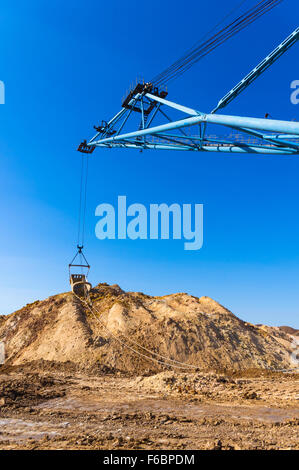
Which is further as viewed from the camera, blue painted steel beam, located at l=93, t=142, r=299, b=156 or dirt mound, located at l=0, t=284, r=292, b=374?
dirt mound, located at l=0, t=284, r=292, b=374

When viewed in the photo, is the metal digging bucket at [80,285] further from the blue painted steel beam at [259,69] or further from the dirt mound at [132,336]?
the blue painted steel beam at [259,69]

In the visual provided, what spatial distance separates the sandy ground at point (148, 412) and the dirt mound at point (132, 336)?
2.56m

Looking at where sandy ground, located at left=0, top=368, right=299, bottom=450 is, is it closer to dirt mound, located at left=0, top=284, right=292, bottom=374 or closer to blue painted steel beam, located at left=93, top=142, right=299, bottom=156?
dirt mound, located at left=0, top=284, right=292, bottom=374

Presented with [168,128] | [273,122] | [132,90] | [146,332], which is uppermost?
[132,90]

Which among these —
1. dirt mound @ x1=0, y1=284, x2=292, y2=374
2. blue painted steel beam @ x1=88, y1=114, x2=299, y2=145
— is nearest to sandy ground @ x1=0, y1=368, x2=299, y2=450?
dirt mound @ x1=0, y1=284, x2=292, y2=374

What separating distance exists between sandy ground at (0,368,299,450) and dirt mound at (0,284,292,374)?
8.39ft

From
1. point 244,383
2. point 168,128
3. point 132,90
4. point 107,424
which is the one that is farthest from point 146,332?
point 132,90

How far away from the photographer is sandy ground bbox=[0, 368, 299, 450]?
857cm

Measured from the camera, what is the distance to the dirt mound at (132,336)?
2077 centimetres

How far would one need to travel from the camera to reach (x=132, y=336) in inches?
882

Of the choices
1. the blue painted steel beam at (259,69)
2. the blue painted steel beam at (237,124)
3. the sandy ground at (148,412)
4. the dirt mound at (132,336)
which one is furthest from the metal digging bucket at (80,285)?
the blue painted steel beam at (259,69)
